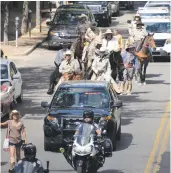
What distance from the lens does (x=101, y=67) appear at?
23.4 meters

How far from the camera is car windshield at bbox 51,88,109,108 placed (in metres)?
18.8

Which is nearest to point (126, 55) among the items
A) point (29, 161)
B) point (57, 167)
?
point (57, 167)

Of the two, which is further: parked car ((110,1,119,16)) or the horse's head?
parked car ((110,1,119,16))

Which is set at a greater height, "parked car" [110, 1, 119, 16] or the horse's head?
the horse's head

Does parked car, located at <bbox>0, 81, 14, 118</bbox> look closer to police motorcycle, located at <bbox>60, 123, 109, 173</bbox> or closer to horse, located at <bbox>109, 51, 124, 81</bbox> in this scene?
horse, located at <bbox>109, 51, 124, 81</bbox>

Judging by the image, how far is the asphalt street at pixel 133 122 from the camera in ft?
56.1

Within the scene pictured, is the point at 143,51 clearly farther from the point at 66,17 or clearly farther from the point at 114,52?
the point at 66,17

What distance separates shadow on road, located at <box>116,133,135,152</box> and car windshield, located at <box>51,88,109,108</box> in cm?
107

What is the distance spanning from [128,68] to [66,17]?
13708 mm

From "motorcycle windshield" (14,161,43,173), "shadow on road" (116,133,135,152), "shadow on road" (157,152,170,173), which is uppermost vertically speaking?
"motorcycle windshield" (14,161,43,173)

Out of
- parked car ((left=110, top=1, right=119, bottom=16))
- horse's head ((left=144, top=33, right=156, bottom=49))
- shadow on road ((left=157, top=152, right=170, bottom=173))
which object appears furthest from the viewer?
parked car ((left=110, top=1, right=119, bottom=16))

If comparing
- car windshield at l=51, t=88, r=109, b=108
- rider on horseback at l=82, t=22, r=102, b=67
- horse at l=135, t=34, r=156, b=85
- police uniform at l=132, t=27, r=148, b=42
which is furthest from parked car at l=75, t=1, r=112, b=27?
car windshield at l=51, t=88, r=109, b=108

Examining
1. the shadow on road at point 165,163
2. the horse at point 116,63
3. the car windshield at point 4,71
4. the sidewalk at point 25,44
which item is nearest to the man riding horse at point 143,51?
the horse at point 116,63

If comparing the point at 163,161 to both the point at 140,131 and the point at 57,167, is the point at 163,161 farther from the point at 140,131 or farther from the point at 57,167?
the point at 140,131
